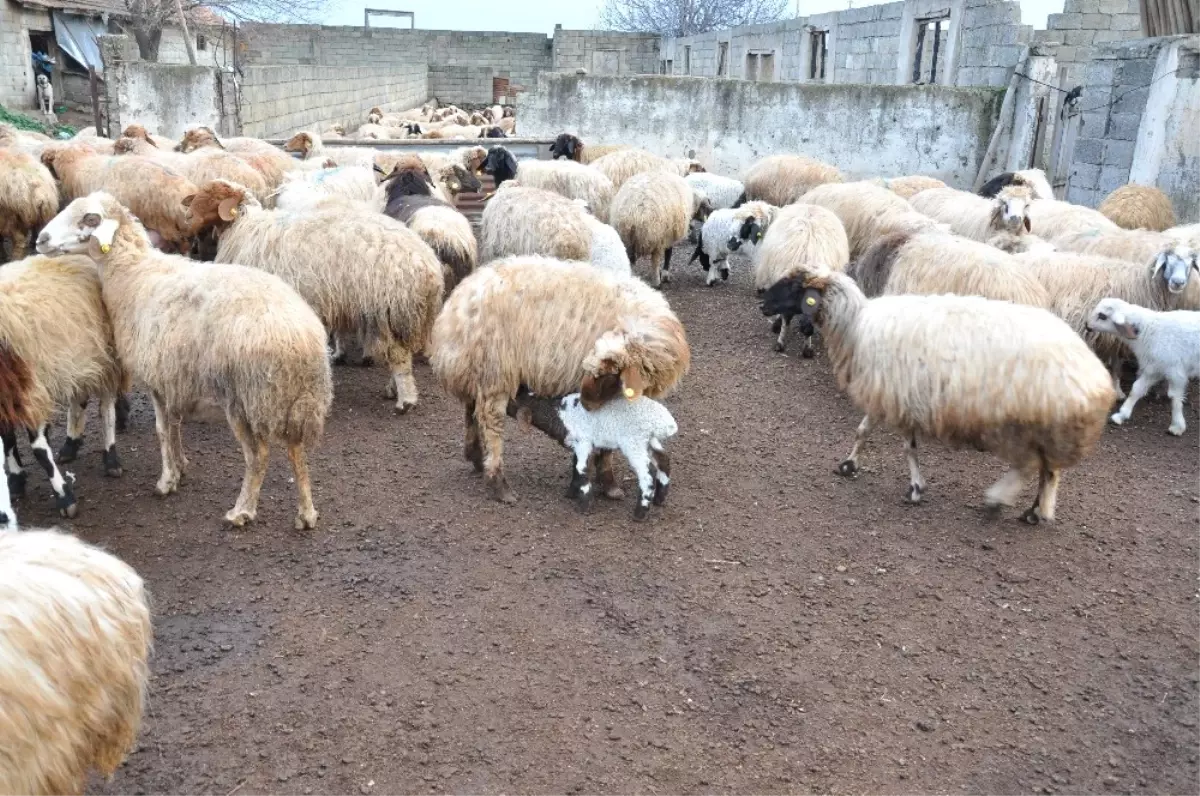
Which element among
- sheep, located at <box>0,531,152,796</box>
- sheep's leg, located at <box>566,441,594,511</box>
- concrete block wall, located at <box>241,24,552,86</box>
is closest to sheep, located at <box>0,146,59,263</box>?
sheep's leg, located at <box>566,441,594,511</box>

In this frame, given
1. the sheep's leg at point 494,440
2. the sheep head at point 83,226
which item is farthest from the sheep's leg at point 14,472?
the sheep's leg at point 494,440

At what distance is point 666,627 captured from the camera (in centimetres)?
385

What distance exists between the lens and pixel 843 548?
454 cm

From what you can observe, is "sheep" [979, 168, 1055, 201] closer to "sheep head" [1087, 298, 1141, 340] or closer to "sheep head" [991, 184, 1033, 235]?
"sheep head" [991, 184, 1033, 235]

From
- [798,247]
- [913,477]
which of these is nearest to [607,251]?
[798,247]

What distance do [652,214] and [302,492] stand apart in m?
5.67

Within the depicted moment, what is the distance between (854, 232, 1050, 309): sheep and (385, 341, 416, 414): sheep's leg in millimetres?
3704

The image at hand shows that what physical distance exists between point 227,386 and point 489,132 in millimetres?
15120

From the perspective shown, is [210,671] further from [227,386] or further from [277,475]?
[277,475]

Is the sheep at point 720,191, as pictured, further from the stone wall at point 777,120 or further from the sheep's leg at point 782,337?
the sheep's leg at point 782,337

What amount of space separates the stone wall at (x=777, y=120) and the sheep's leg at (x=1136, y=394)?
26.5 ft

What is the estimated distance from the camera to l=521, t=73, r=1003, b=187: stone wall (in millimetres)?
13148

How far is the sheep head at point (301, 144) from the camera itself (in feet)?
39.6

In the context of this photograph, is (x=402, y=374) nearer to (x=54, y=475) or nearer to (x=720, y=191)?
(x=54, y=475)
